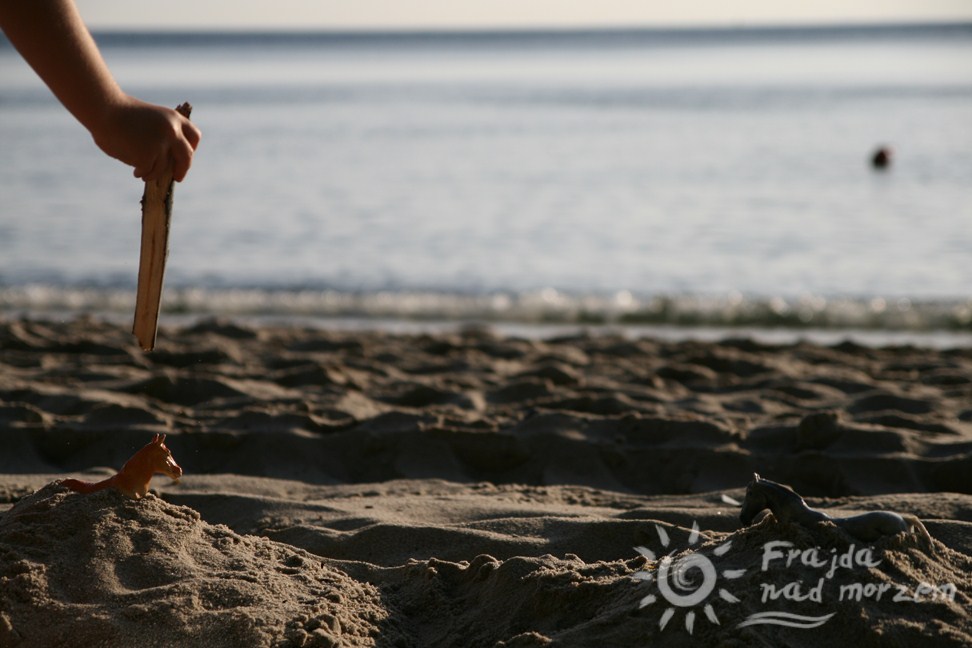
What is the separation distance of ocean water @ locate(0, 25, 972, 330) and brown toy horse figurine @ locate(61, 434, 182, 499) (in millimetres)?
6368

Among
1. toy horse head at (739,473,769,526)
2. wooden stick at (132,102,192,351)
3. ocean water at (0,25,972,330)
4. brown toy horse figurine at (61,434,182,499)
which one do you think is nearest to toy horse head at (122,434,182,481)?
brown toy horse figurine at (61,434,182,499)

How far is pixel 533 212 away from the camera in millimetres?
13766

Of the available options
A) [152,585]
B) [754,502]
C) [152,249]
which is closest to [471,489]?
[754,502]

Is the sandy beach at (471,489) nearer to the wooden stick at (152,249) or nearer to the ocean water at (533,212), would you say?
the wooden stick at (152,249)

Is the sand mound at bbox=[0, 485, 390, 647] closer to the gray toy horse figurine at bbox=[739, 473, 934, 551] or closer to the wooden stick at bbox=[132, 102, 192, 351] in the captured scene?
the wooden stick at bbox=[132, 102, 192, 351]

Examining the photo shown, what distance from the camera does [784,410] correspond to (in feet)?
16.2

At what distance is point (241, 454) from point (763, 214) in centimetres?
1023

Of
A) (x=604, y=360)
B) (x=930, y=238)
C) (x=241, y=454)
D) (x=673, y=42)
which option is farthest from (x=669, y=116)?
(x=673, y=42)

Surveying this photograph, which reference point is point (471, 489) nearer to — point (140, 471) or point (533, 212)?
point (140, 471)

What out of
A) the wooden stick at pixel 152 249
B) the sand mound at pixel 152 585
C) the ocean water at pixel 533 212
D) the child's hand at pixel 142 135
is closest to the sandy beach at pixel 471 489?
the sand mound at pixel 152 585

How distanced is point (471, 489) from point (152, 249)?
6.39 feet

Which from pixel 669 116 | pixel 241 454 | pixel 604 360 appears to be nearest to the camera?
pixel 241 454

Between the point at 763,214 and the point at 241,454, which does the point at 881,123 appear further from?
the point at 241,454

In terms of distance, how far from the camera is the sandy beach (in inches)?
90.9
